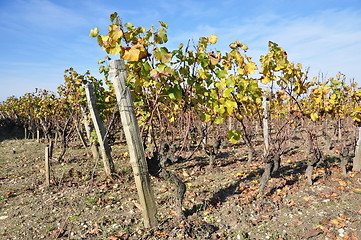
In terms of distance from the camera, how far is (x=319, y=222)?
3.19m

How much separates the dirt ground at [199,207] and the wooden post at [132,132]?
49cm

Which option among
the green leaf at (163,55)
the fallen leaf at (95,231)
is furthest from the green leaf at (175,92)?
the fallen leaf at (95,231)

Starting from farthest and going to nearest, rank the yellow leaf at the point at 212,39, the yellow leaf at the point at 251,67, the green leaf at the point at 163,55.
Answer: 1. the yellow leaf at the point at 251,67
2. the yellow leaf at the point at 212,39
3. the green leaf at the point at 163,55

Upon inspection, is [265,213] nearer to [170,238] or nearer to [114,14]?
[170,238]

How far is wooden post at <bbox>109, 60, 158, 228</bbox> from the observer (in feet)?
8.93

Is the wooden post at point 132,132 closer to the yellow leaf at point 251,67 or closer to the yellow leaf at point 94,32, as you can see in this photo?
the yellow leaf at point 94,32

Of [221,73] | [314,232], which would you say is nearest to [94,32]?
[221,73]

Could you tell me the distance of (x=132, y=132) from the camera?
2811 millimetres

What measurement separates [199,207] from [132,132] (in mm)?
1799

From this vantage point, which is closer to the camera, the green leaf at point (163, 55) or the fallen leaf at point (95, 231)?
the green leaf at point (163, 55)

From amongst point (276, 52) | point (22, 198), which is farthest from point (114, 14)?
point (22, 198)

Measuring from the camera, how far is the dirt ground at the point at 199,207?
10.2 ft

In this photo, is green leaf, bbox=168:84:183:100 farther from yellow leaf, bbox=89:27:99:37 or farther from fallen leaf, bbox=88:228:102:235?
fallen leaf, bbox=88:228:102:235

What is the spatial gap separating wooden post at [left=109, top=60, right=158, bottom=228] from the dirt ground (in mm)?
488
